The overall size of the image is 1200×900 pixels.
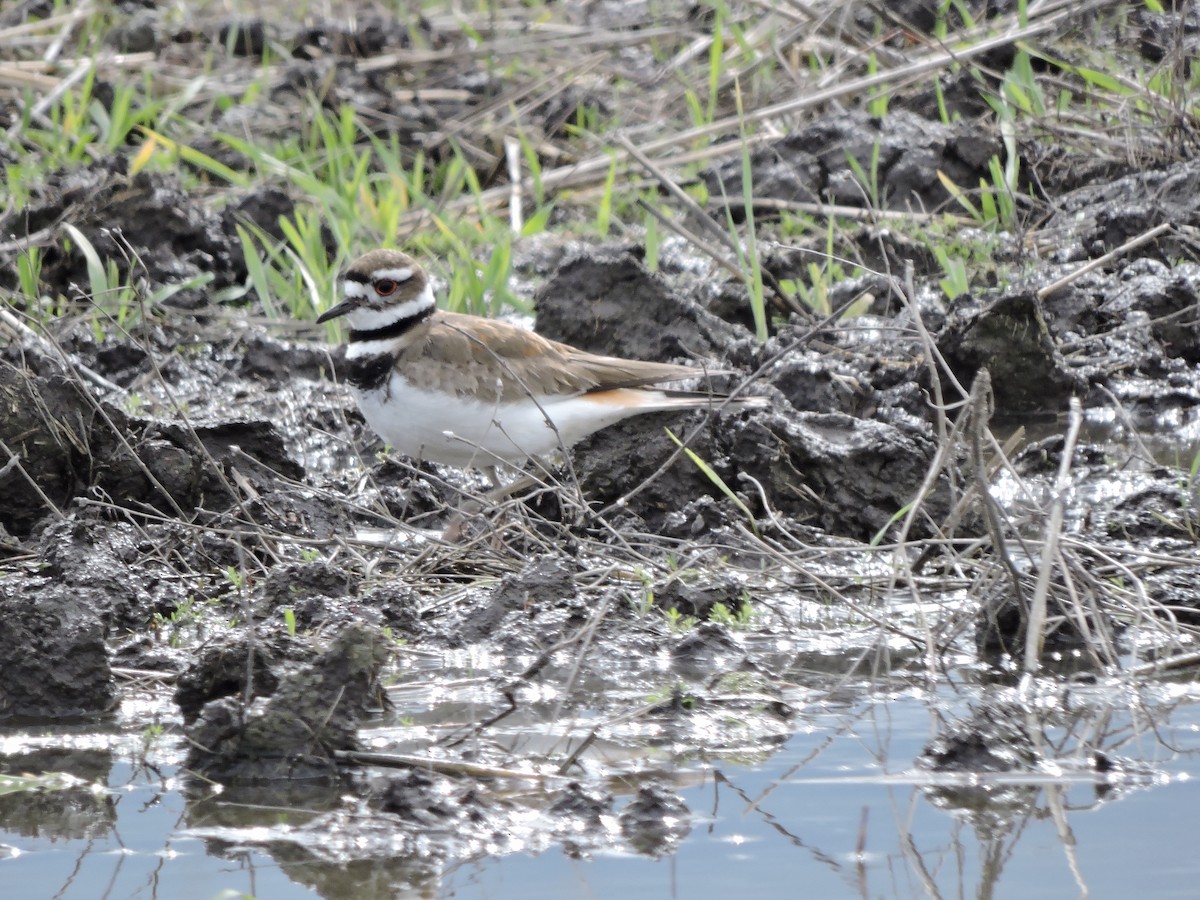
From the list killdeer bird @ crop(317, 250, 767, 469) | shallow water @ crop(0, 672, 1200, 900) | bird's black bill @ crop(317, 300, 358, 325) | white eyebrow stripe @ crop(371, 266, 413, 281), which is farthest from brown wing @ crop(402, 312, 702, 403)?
shallow water @ crop(0, 672, 1200, 900)

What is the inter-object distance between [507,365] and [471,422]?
0.27 metres

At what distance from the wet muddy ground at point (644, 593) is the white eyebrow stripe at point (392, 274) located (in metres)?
0.69

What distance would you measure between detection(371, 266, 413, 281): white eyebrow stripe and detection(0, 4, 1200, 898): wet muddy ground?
0.69 m

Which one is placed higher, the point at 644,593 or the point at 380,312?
the point at 380,312

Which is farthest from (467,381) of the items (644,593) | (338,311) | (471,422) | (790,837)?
(790,837)

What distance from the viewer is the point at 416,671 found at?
4691 millimetres

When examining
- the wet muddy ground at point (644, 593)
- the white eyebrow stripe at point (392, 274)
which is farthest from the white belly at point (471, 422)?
the white eyebrow stripe at point (392, 274)

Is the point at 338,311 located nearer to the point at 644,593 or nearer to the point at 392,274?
the point at 392,274

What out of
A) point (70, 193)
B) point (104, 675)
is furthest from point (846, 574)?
point (70, 193)

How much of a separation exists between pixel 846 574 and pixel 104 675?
2323 mm

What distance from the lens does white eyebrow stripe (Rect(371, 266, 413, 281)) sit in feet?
20.8

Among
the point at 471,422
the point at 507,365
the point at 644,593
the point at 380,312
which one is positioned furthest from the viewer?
the point at 380,312

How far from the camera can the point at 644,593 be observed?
502 centimetres

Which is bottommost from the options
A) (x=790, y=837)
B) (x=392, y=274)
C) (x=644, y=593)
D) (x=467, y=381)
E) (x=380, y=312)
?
(x=790, y=837)
